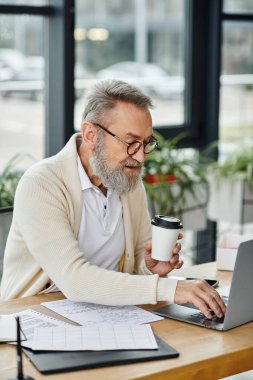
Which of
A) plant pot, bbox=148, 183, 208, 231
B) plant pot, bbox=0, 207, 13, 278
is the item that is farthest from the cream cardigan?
plant pot, bbox=148, 183, 208, 231

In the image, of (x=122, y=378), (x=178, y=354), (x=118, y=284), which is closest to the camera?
(x=122, y=378)

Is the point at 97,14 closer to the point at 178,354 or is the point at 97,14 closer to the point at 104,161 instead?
the point at 104,161

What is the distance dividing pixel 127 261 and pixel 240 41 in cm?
341

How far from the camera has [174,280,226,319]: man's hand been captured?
88.2 inches

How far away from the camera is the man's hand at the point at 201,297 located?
2240mm

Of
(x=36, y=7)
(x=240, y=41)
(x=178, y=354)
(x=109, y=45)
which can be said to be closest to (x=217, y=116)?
(x=240, y=41)

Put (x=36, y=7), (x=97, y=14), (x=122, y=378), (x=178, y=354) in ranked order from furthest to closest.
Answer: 1. (x=97, y=14)
2. (x=36, y=7)
3. (x=178, y=354)
4. (x=122, y=378)

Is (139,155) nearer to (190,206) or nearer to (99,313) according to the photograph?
(99,313)

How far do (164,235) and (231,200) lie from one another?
8.72ft

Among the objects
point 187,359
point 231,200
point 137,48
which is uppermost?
point 137,48

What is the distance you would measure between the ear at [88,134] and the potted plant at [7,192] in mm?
396

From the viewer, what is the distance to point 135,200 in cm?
284

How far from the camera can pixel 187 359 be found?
194 centimetres

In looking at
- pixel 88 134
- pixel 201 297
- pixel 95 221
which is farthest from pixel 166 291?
pixel 88 134
